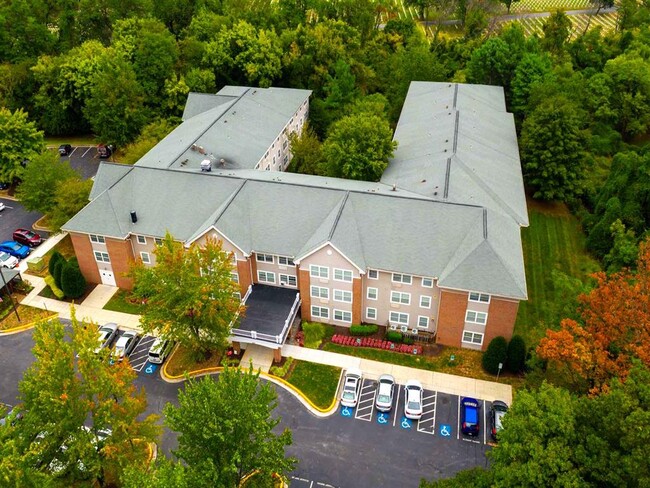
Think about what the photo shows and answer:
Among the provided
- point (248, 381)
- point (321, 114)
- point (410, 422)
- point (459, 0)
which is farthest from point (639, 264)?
point (459, 0)

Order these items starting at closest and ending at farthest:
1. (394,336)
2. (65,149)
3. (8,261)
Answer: (394,336)
(8,261)
(65,149)

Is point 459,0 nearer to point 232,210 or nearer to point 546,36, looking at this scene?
point 546,36

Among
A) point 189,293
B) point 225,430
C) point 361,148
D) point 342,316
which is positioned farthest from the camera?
point 361,148


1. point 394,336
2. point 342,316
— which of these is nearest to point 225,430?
point 342,316

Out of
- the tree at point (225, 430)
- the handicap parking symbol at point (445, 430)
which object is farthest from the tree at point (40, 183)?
the handicap parking symbol at point (445, 430)

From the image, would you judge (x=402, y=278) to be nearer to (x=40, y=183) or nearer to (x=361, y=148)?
(x=361, y=148)

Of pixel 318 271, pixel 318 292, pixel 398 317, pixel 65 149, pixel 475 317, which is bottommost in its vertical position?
pixel 65 149

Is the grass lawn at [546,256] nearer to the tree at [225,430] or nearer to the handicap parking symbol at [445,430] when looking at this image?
the handicap parking symbol at [445,430]

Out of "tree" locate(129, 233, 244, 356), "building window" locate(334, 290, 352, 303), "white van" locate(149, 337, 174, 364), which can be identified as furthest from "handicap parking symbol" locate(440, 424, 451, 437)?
"white van" locate(149, 337, 174, 364)
